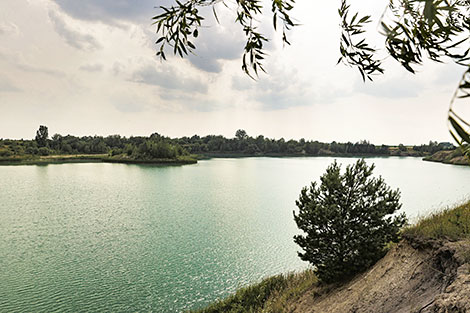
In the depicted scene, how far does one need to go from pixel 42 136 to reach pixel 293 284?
12825cm

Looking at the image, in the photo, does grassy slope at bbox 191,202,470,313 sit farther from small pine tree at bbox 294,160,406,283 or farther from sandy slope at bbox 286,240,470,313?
small pine tree at bbox 294,160,406,283

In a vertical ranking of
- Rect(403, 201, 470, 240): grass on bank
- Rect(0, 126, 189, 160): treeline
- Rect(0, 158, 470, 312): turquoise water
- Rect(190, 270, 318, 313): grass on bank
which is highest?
Rect(0, 126, 189, 160): treeline

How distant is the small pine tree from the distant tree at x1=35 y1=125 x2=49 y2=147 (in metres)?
126

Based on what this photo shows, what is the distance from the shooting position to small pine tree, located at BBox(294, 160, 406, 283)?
20.7 ft

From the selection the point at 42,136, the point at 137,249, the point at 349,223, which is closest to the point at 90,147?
the point at 42,136

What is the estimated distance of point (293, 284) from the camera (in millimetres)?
8523

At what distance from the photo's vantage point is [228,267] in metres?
11.3

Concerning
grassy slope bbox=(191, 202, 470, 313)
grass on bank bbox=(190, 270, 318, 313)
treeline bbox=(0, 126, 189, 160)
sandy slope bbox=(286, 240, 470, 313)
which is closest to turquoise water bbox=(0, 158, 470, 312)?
grass on bank bbox=(190, 270, 318, 313)

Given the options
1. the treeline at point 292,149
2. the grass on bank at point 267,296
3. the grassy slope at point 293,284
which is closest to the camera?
the grassy slope at point 293,284

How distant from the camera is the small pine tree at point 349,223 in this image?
6.31m

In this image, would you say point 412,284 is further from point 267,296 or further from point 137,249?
point 137,249

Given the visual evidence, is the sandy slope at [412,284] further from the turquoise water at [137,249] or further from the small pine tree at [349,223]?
the turquoise water at [137,249]

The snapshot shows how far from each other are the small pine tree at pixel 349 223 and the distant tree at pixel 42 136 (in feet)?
413

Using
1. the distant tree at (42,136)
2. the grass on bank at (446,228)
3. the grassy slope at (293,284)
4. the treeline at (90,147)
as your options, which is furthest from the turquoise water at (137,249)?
the distant tree at (42,136)
